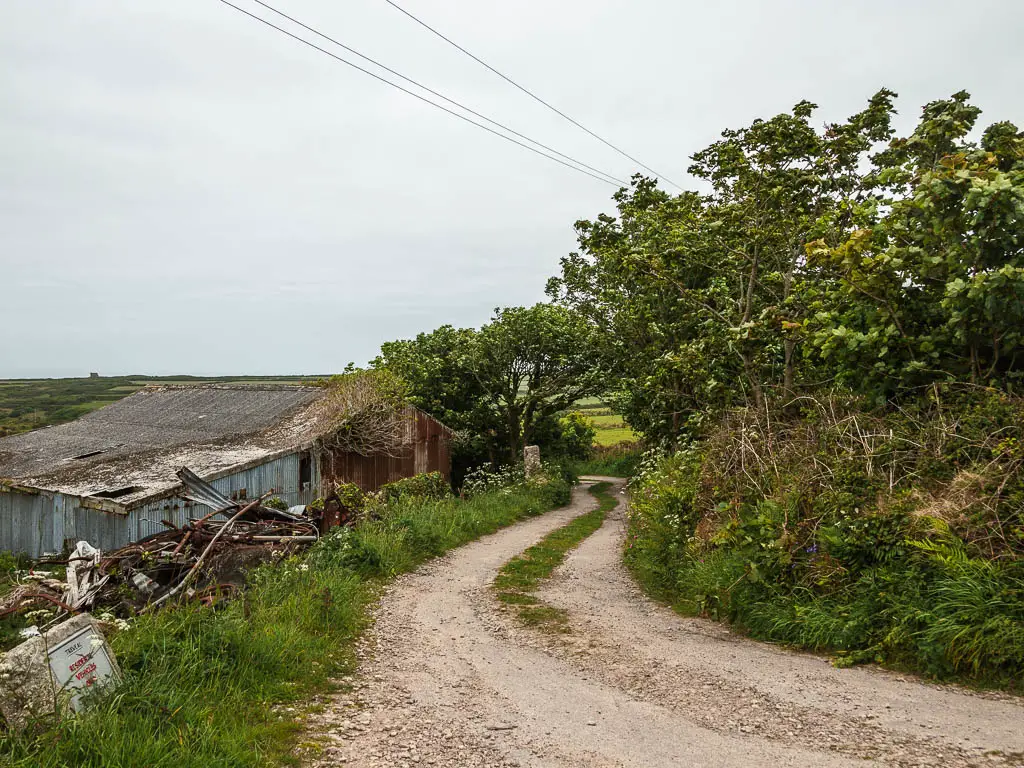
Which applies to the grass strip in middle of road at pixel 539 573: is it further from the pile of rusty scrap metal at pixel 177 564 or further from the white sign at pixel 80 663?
the white sign at pixel 80 663

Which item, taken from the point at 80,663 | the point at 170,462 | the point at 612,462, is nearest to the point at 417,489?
the point at 170,462

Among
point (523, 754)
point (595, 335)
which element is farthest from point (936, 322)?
point (595, 335)

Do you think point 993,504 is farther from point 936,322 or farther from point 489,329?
point 489,329

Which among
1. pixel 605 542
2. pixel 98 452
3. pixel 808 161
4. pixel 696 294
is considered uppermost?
pixel 808 161

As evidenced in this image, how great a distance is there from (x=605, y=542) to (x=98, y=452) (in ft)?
49.7

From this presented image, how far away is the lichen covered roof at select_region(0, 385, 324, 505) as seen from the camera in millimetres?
15656

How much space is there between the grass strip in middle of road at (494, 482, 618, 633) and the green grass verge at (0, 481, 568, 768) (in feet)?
6.81

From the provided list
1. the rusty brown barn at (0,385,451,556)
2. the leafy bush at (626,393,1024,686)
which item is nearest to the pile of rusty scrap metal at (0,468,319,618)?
the rusty brown barn at (0,385,451,556)

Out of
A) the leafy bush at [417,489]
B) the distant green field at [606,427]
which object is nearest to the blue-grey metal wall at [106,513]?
the leafy bush at [417,489]

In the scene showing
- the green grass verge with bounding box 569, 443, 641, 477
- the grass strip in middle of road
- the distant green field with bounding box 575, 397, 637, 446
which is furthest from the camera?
the distant green field with bounding box 575, 397, 637, 446

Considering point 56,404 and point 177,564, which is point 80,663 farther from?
point 56,404

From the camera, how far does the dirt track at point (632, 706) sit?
4.63 meters

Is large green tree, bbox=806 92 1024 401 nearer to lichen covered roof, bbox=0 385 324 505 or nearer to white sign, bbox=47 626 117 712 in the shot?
white sign, bbox=47 626 117 712

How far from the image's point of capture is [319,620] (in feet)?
24.3
